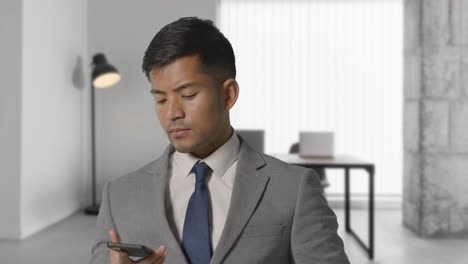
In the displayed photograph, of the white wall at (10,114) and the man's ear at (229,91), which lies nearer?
the man's ear at (229,91)

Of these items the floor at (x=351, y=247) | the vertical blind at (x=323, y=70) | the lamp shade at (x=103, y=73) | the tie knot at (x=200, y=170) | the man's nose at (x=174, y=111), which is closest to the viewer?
the man's nose at (x=174, y=111)

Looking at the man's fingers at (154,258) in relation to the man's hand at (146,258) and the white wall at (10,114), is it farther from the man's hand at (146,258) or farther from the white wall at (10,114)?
the white wall at (10,114)

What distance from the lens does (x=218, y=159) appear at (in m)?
1.17

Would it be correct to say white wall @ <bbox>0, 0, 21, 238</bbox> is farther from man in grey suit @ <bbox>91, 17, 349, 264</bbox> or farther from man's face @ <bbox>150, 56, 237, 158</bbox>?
man's face @ <bbox>150, 56, 237, 158</bbox>

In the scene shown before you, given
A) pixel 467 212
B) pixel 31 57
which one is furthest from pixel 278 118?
pixel 31 57

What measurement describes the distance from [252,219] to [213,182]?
125 mm

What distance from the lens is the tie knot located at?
1.15 metres

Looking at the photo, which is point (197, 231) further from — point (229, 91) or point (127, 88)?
point (127, 88)

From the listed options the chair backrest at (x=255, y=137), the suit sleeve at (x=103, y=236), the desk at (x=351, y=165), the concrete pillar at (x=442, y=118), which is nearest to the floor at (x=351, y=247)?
the desk at (x=351, y=165)

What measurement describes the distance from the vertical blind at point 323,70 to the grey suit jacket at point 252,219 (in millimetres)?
5478

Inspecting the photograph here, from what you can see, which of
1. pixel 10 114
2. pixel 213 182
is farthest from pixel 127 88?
pixel 213 182

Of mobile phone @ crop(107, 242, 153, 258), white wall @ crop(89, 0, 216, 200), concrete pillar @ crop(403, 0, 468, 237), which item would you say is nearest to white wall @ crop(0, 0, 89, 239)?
white wall @ crop(89, 0, 216, 200)

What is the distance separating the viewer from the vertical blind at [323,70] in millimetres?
6574

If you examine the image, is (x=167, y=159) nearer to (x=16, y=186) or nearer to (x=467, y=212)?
(x=16, y=186)
